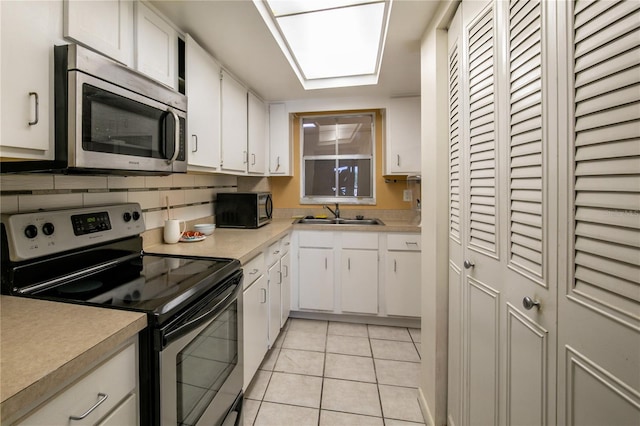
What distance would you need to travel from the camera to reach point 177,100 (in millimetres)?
1449

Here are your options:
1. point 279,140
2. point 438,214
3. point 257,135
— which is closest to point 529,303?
point 438,214

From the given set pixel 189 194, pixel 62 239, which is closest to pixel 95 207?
pixel 62 239

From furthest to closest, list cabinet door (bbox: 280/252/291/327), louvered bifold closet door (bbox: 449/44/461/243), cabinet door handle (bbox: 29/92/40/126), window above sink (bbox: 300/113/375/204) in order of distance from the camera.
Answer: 1. window above sink (bbox: 300/113/375/204)
2. cabinet door (bbox: 280/252/291/327)
3. louvered bifold closet door (bbox: 449/44/461/243)
4. cabinet door handle (bbox: 29/92/40/126)

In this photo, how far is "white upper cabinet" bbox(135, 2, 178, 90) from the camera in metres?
1.31

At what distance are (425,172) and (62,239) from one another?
69.1 inches

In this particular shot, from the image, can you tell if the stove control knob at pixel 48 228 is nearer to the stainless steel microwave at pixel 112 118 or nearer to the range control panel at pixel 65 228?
the range control panel at pixel 65 228

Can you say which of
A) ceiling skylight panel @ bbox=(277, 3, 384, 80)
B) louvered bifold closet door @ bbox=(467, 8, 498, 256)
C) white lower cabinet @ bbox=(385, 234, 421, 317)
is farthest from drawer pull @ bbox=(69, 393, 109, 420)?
white lower cabinet @ bbox=(385, 234, 421, 317)

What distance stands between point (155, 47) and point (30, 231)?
3.32 ft

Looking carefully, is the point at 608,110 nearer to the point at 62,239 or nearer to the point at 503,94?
the point at 503,94

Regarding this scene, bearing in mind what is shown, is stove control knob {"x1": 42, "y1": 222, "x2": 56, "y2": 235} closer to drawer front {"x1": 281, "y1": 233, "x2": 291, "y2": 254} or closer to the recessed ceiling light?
the recessed ceiling light

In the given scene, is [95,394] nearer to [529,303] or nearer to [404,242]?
[529,303]

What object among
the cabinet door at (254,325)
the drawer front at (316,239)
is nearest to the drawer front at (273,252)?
the cabinet door at (254,325)

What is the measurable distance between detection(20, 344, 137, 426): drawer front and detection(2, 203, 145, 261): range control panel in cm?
57

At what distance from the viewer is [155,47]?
1.41 metres
